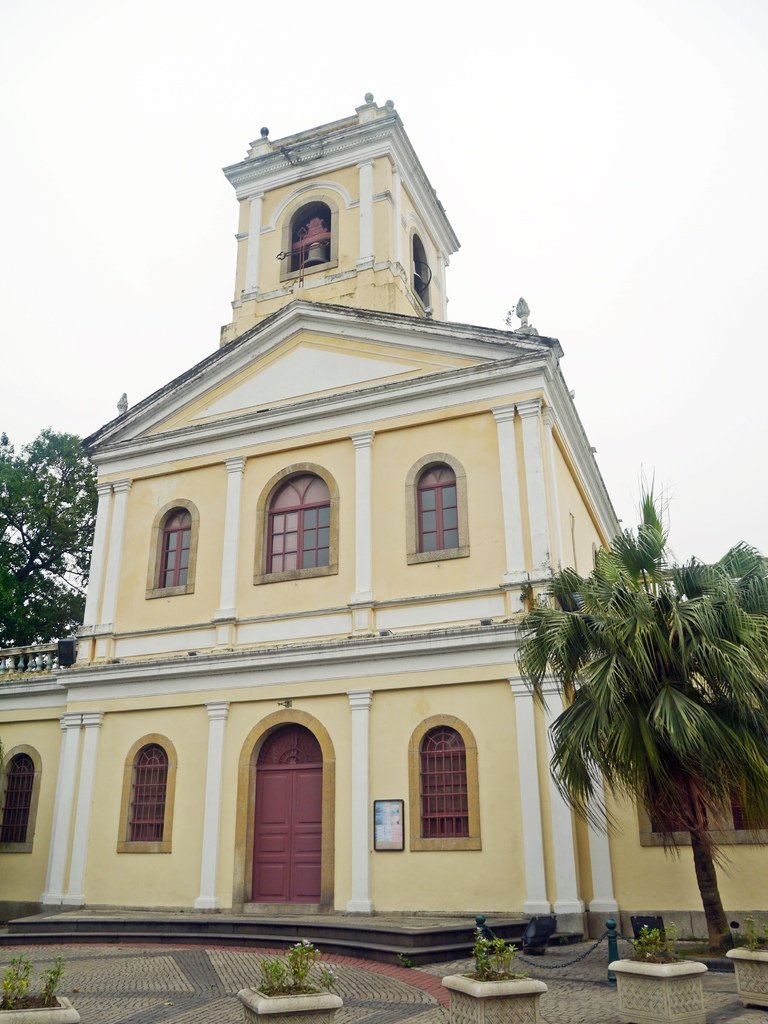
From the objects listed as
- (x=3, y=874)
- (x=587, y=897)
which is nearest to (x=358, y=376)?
(x=587, y=897)

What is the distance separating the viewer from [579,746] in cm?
1077

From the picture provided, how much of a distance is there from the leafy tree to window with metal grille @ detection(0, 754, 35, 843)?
308 inches

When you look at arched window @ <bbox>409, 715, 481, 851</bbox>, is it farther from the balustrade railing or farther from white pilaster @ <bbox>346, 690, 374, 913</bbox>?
the balustrade railing

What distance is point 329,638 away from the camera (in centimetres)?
1619

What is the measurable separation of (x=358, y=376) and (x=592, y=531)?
23.5 ft

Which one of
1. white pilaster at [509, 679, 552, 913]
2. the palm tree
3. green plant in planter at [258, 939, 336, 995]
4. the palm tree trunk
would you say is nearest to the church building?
white pilaster at [509, 679, 552, 913]

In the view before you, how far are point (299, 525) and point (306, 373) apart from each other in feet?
10.5

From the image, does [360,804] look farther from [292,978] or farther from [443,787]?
[292,978]

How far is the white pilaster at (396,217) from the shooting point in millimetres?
20328

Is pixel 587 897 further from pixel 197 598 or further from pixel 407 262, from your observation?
pixel 407 262

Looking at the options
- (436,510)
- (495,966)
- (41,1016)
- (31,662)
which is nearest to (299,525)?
(436,510)

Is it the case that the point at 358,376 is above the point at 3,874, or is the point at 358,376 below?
above

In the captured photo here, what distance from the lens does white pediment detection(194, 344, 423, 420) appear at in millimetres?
17859

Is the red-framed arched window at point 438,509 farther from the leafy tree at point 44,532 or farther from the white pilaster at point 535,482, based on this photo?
the leafy tree at point 44,532
